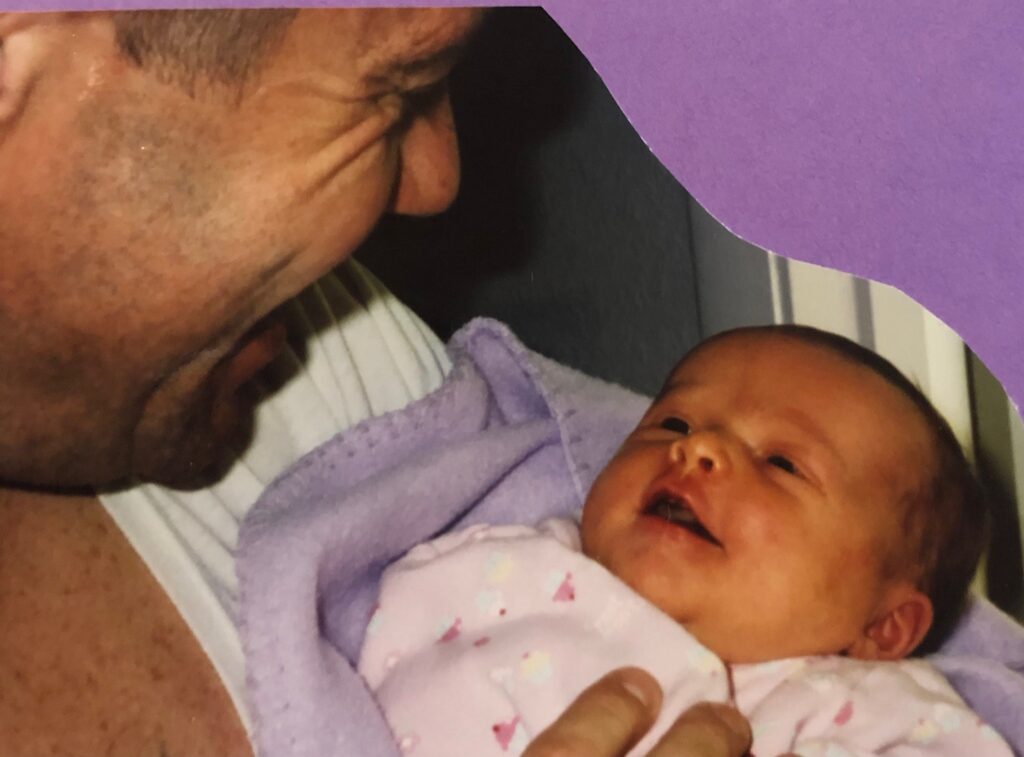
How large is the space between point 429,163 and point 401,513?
23cm

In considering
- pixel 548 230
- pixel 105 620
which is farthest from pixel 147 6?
pixel 105 620

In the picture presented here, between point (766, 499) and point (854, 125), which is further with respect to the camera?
point (766, 499)

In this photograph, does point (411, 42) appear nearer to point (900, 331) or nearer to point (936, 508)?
point (900, 331)

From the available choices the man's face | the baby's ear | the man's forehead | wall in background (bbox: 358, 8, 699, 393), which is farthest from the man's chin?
the baby's ear

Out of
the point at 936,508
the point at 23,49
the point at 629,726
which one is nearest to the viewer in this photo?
the point at 23,49

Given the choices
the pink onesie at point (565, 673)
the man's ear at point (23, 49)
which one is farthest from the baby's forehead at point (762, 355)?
the man's ear at point (23, 49)

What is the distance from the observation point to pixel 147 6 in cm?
39

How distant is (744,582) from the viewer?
549mm

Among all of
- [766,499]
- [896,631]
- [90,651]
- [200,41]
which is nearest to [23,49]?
[200,41]

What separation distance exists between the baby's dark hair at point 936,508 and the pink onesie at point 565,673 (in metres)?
0.06

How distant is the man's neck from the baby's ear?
1.15 ft

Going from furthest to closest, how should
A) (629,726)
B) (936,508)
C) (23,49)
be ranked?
(936,508)
(629,726)
(23,49)

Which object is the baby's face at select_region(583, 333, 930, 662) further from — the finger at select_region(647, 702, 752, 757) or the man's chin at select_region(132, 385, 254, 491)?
the man's chin at select_region(132, 385, 254, 491)

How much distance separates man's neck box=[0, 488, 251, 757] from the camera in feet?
1.66
